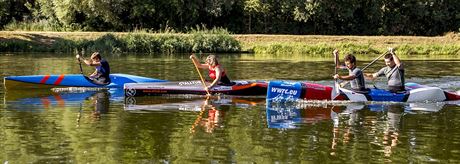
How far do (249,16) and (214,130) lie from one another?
4462 centimetres

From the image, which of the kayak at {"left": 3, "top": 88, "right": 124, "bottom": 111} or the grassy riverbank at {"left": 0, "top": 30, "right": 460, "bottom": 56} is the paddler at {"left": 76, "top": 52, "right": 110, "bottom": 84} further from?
the grassy riverbank at {"left": 0, "top": 30, "right": 460, "bottom": 56}

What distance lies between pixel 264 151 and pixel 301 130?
2.33 m

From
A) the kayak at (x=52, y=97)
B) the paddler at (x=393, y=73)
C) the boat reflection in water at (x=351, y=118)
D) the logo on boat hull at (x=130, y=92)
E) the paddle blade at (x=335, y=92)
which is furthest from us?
the logo on boat hull at (x=130, y=92)

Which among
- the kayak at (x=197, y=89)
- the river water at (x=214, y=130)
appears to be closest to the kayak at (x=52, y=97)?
the river water at (x=214, y=130)

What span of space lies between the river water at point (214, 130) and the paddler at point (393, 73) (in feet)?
1.85

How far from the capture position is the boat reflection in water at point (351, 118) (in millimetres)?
12844

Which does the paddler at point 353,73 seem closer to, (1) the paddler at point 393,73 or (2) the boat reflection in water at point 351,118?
(1) the paddler at point 393,73

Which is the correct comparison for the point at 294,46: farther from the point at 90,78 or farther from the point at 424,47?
the point at 90,78

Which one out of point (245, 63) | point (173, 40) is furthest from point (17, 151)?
point (173, 40)

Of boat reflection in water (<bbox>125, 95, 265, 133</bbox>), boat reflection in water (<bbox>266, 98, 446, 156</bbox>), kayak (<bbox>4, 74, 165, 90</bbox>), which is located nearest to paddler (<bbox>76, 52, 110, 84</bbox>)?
kayak (<bbox>4, 74, 165, 90</bbox>)

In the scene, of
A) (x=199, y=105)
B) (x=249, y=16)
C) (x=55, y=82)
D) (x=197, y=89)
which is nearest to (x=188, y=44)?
(x=249, y=16)

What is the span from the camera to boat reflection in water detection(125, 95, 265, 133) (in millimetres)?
15227

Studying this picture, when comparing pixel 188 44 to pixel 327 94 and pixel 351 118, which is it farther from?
pixel 351 118

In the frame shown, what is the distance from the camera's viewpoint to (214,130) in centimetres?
1376
